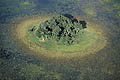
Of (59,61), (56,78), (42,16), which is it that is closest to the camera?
(56,78)

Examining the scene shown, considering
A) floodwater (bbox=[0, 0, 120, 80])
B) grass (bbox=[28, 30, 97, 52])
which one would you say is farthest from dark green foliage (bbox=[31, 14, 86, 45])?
floodwater (bbox=[0, 0, 120, 80])

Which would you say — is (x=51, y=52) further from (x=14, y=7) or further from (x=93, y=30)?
Result: (x=14, y=7)

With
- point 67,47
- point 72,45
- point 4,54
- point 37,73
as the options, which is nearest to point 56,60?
point 67,47

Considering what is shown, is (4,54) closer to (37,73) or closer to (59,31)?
(37,73)

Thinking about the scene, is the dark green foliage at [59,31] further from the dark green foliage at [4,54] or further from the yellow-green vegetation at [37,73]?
the yellow-green vegetation at [37,73]

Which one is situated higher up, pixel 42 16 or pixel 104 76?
pixel 42 16

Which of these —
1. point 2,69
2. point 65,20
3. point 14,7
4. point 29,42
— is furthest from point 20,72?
point 14,7

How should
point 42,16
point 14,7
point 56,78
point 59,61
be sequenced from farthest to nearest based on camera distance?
1. point 14,7
2. point 42,16
3. point 59,61
4. point 56,78

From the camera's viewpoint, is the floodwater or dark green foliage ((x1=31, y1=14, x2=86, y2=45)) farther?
dark green foliage ((x1=31, y1=14, x2=86, y2=45))

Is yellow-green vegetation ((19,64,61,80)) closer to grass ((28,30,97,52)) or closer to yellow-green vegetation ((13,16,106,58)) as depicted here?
yellow-green vegetation ((13,16,106,58))
